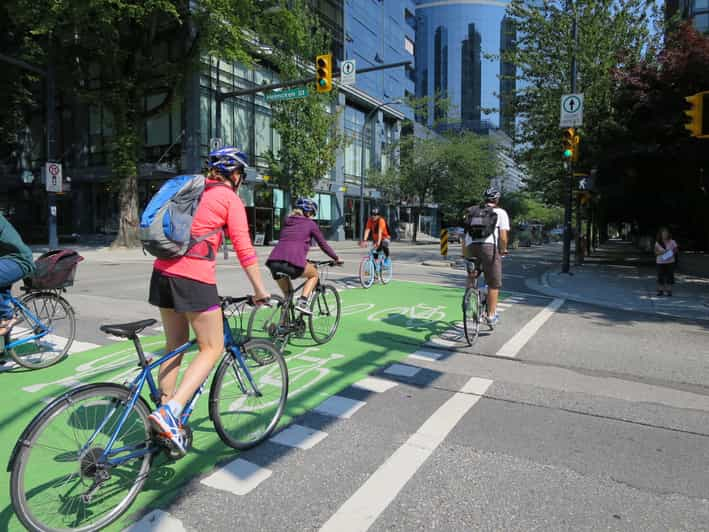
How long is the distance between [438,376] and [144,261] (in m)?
15.9

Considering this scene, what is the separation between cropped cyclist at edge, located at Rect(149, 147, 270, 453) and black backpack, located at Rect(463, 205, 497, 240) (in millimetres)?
4199

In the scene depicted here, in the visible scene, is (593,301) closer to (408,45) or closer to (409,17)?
(408,45)

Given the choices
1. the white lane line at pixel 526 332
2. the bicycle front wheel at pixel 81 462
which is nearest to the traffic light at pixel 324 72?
the white lane line at pixel 526 332

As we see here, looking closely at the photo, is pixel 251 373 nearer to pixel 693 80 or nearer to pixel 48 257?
pixel 48 257

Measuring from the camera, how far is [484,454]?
3480mm

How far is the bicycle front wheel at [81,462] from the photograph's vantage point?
2.29 meters

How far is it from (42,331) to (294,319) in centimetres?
265

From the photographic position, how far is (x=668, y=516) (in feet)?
9.12

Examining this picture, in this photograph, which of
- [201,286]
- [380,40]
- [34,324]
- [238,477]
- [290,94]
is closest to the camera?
[201,286]

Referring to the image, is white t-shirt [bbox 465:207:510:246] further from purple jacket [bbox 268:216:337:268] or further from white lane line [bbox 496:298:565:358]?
purple jacket [bbox 268:216:337:268]

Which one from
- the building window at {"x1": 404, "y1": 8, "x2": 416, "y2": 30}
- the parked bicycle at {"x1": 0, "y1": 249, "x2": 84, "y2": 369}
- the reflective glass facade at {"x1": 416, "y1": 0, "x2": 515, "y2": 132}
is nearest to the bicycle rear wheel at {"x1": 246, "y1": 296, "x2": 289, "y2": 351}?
the parked bicycle at {"x1": 0, "y1": 249, "x2": 84, "y2": 369}

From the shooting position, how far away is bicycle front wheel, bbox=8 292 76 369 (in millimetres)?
5074

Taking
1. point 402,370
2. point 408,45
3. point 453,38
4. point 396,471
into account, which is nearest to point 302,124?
point 402,370

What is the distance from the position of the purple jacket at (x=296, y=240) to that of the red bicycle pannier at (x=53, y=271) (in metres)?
2.14
